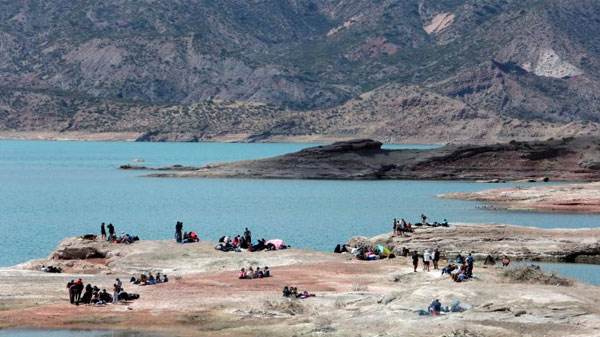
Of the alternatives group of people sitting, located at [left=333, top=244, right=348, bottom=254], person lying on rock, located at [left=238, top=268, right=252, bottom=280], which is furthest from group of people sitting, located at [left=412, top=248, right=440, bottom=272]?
group of people sitting, located at [left=333, top=244, right=348, bottom=254]

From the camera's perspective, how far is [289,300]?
44.8 metres

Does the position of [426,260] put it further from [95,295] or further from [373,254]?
[95,295]

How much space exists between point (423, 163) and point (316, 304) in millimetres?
116185

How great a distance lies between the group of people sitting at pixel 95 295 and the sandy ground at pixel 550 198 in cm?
6016

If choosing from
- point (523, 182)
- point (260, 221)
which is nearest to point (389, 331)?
point (260, 221)

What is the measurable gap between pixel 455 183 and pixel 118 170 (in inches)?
2319

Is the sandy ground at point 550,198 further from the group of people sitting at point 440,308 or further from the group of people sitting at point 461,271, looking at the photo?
the group of people sitting at point 440,308

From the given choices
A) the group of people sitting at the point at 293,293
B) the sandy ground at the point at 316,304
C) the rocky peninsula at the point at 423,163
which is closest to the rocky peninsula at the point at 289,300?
the sandy ground at the point at 316,304

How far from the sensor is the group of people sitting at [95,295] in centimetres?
4547

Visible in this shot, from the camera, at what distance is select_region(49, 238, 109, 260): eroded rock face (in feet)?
197

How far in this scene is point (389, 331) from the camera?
39562 millimetres

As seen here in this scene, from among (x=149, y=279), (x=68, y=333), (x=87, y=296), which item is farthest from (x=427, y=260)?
(x=68, y=333)

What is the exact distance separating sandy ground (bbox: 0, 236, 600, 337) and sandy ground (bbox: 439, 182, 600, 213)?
48422 millimetres

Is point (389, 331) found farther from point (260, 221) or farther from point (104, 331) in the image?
point (260, 221)
